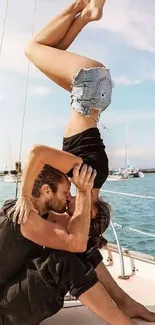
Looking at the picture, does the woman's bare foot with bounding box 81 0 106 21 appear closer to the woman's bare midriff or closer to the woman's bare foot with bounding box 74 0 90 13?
the woman's bare foot with bounding box 74 0 90 13

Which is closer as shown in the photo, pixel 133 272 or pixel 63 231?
pixel 63 231

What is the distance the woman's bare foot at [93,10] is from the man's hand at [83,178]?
0.69m

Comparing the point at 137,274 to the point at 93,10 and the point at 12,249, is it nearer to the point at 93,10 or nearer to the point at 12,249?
the point at 12,249

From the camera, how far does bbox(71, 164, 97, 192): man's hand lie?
1.68 m

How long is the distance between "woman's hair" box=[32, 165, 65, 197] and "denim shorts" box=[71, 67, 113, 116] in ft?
0.94

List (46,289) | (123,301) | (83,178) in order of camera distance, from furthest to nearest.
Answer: (123,301), (83,178), (46,289)

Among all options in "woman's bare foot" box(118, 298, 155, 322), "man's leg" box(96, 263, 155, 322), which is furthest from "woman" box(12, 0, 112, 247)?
"woman's bare foot" box(118, 298, 155, 322)

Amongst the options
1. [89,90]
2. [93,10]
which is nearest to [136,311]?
[89,90]

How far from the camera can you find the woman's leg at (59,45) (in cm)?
185

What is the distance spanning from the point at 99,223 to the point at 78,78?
0.63 meters

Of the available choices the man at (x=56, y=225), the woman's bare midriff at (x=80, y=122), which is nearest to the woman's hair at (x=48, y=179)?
the man at (x=56, y=225)

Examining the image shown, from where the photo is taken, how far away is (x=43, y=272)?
5.02 feet

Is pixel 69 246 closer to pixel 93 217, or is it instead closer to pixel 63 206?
pixel 63 206

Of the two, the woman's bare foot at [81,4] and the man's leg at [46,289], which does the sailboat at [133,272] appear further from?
the woman's bare foot at [81,4]
